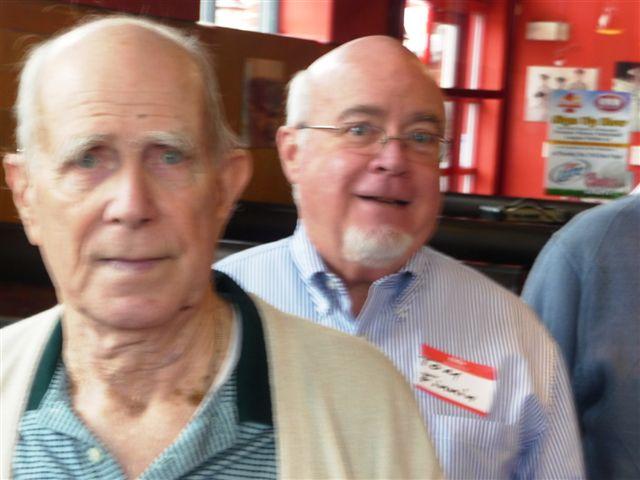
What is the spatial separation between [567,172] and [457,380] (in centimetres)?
958

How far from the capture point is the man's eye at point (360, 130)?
2.09m

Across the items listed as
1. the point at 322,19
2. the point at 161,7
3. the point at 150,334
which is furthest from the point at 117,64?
the point at 322,19

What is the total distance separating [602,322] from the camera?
6.88 ft

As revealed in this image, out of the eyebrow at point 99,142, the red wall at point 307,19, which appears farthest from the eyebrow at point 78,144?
the red wall at point 307,19

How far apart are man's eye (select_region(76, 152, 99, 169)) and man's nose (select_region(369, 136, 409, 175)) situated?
3.15ft

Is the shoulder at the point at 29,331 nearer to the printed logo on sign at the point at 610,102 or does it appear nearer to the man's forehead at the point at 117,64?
the man's forehead at the point at 117,64

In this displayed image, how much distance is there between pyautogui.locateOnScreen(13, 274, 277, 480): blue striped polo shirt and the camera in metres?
1.17

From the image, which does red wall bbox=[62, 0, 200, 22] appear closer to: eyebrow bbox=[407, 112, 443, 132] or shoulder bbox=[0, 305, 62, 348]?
eyebrow bbox=[407, 112, 443, 132]

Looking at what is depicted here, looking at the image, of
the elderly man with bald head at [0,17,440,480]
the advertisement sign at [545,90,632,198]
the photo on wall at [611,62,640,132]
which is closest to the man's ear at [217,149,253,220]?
the elderly man with bald head at [0,17,440,480]

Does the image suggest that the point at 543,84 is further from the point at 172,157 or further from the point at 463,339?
the point at 172,157

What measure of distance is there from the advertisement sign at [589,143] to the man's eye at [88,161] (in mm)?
10181

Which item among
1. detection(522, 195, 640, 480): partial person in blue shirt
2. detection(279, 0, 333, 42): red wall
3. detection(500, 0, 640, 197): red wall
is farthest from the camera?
detection(500, 0, 640, 197): red wall

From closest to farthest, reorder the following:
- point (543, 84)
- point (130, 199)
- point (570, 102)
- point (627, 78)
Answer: point (130, 199) < point (570, 102) < point (627, 78) < point (543, 84)

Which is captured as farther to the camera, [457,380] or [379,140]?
[379,140]
